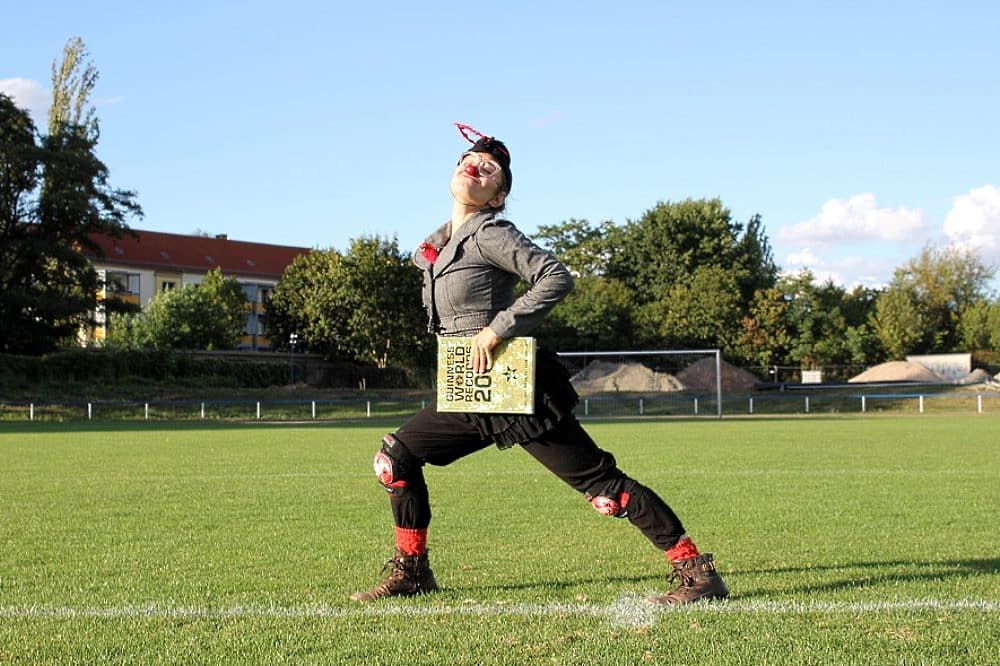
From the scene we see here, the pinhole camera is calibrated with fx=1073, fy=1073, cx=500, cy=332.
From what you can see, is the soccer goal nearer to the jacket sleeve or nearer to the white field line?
the white field line

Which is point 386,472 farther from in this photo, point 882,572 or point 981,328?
point 981,328

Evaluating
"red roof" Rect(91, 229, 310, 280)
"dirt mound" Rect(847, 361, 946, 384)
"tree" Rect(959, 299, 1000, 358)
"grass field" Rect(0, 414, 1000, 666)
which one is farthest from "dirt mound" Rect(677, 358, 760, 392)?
"red roof" Rect(91, 229, 310, 280)

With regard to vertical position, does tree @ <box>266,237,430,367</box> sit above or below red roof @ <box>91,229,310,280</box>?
→ below

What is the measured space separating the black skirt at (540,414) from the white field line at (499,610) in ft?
2.55

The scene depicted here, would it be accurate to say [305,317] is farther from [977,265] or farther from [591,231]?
[977,265]

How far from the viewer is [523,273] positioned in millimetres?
4953

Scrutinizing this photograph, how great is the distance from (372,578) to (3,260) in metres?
48.6

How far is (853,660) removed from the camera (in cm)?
390

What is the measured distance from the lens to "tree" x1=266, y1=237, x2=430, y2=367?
6328 centimetres

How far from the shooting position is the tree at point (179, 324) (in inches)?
2953

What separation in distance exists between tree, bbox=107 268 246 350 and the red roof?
20.3 metres

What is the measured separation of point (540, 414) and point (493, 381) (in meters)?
0.27

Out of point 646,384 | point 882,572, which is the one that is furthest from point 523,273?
point 646,384

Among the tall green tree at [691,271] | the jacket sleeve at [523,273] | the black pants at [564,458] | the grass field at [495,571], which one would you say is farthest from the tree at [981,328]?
the jacket sleeve at [523,273]
